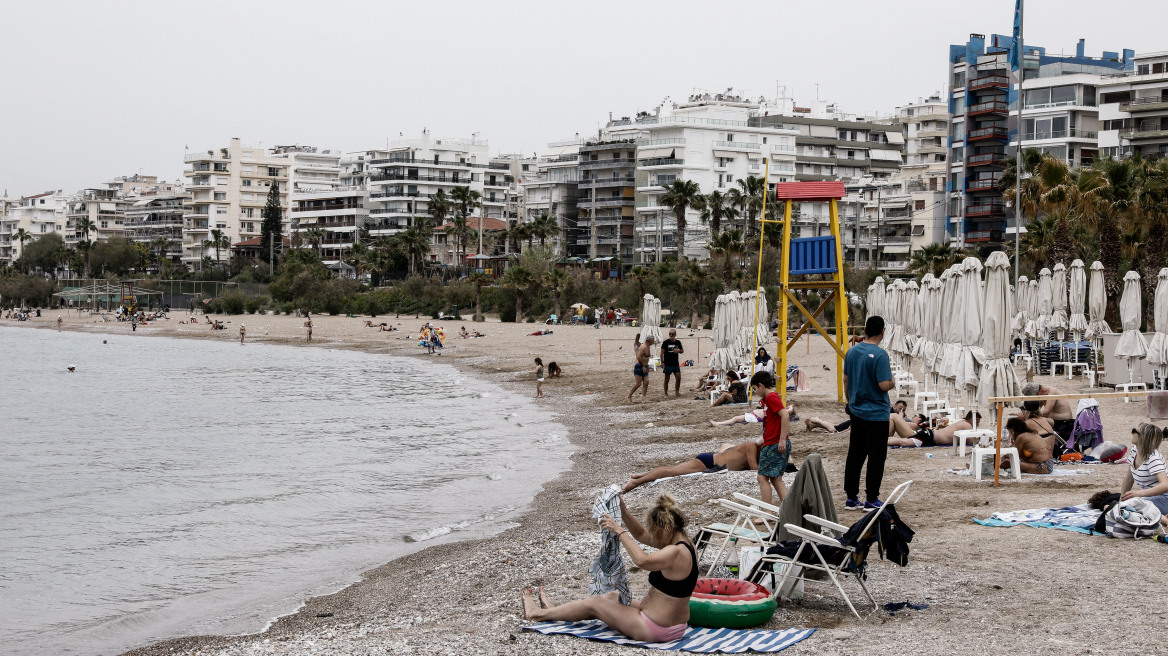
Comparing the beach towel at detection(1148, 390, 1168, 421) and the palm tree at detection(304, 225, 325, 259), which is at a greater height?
the palm tree at detection(304, 225, 325, 259)

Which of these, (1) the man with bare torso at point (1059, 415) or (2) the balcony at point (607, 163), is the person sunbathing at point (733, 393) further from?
(2) the balcony at point (607, 163)

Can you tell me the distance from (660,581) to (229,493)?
12.3 meters

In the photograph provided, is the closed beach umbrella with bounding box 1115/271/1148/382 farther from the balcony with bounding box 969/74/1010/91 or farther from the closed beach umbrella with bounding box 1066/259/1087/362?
the balcony with bounding box 969/74/1010/91

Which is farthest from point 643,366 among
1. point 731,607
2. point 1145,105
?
point 1145,105

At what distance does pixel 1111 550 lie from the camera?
A: 814 cm

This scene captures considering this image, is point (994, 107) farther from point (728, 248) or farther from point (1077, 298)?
point (1077, 298)

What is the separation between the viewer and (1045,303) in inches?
974

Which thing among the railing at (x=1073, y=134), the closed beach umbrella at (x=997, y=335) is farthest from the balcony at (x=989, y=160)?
the closed beach umbrella at (x=997, y=335)

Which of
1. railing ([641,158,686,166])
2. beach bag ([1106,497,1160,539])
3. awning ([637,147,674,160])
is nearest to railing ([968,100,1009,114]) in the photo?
railing ([641,158,686,166])

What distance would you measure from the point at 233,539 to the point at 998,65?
226ft

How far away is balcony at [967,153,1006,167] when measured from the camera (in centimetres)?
7000

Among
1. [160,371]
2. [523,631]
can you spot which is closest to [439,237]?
[160,371]

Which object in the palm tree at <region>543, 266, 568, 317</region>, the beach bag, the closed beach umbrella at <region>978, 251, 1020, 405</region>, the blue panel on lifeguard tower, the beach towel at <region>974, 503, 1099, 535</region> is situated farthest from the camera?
the palm tree at <region>543, 266, 568, 317</region>

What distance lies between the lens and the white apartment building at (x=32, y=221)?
6737 inches
